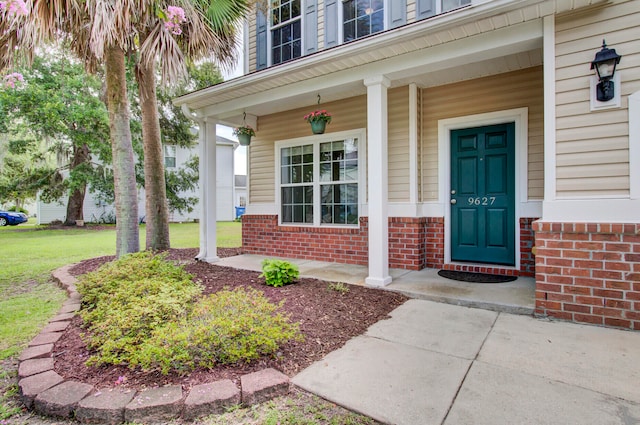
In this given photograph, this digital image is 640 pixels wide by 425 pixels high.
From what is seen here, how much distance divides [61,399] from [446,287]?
3.51m

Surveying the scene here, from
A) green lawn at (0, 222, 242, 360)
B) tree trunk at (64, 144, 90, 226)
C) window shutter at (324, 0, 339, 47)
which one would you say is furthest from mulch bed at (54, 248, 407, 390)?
tree trunk at (64, 144, 90, 226)

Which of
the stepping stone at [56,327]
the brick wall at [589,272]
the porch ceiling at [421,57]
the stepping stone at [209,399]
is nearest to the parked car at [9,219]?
the porch ceiling at [421,57]

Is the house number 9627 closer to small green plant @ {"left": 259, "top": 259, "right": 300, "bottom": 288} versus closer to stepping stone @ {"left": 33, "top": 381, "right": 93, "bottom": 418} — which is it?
small green plant @ {"left": 259, "top": 259, "right": 300, "bottom": 288}

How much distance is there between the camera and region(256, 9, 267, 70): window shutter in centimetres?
671

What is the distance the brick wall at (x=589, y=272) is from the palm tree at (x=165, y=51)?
15.4ft

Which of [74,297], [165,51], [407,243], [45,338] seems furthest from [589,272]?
[165,51]

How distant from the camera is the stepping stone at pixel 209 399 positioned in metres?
1.73

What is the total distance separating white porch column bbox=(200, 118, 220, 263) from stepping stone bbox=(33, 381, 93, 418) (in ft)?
13.3

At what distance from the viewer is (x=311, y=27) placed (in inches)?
238

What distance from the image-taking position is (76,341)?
2570 mm

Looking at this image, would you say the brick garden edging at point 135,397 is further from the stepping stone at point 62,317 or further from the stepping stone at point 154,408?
the stepping stone at point 62,317

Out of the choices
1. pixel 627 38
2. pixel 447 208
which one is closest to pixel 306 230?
pixel 447 208

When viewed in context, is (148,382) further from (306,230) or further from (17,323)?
(306,230)

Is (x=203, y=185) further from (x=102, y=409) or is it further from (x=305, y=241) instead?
(x=102, y=409)
